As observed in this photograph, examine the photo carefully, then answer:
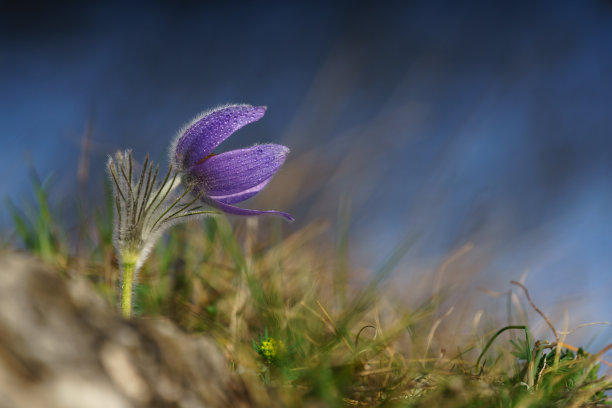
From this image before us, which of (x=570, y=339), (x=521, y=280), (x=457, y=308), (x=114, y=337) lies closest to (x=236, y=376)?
(x=114, y=337)

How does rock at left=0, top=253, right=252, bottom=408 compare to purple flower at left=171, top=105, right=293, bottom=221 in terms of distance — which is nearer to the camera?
rock at left=0, top=253, right=252, bottom=408

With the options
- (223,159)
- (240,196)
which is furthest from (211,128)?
(240,196)

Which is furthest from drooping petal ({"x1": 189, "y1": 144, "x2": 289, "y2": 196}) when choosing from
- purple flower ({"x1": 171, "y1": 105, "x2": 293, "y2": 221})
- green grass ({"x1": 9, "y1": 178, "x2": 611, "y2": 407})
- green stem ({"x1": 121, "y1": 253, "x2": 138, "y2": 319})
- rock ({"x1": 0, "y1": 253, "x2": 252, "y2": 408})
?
rock ({"x1": 0, "y1": 253, "x2": 252, "y2": 408})

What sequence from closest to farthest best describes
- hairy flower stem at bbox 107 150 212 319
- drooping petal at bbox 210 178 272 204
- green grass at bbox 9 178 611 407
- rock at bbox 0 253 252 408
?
1. rock at bbox 0 253 252 408
2. green grass at bbox 9 178 611 407
3. hairy flower stem at bbox 107 150 212 319
4. drooping petal at bbox 210 178 272 204

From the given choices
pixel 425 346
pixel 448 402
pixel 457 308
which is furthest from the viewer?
pixel 457 308

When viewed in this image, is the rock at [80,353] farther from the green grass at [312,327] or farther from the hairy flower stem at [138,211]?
the hairy flower stem at [138,211]

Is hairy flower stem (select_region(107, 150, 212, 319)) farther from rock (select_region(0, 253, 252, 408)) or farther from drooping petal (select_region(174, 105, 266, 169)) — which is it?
rock (select_region(0, 253, 252, 408))

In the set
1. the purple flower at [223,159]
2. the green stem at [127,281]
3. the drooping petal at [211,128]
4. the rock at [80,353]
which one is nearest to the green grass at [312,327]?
the rock at [80,353]

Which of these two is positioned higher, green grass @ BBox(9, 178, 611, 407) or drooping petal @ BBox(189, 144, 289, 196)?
drooping petal @ BBox(189, 144, 289, 196)

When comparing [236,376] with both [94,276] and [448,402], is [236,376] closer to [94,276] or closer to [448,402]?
[448,402]
